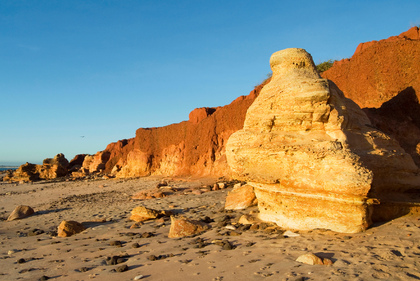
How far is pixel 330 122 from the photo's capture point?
464 centimetres

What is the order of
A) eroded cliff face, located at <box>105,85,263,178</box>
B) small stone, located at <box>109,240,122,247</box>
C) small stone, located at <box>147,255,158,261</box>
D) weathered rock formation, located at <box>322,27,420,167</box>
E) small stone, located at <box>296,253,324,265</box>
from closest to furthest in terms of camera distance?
small stone, located at <box>296,253,324,265</box>, small stone, located at <box>147,255,158,261</box>, small stone, located at <box>109,240,122,247</box>, weathered rock formation, located at <box>322,27,420,167</box>, eroded cliff face, located at <box>105,85,263,178</box>

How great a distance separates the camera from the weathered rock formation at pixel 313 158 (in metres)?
4.14

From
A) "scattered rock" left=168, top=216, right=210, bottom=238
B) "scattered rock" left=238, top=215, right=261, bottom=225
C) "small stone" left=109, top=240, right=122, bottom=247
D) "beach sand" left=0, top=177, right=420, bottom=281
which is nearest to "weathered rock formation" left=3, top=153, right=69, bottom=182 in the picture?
"beach sand" left=0, top=177, right=420, bottom=281

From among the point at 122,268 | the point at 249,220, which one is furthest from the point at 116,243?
the point at 249,220

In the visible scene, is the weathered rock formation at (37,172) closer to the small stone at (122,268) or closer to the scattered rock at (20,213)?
the scattered rock at (20,213)

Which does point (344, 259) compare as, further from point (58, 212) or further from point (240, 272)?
point (58, 212)

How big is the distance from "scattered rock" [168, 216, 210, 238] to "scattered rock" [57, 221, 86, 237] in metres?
2.16

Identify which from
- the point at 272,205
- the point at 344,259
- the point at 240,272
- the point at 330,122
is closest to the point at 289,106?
the point at 330,122

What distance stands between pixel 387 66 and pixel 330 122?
6175 millimetres

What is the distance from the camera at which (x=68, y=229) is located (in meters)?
5.93

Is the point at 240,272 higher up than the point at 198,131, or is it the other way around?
the point at 198,131

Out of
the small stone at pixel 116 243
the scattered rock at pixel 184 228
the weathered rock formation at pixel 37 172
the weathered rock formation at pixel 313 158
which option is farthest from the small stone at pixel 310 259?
the weathered rock formation at pixel 37 172

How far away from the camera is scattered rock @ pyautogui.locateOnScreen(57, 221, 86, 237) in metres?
5.86

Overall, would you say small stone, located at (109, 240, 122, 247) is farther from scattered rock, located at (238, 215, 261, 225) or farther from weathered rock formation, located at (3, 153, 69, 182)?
weathered rock formation, located at (3, 153, 69, 182)
